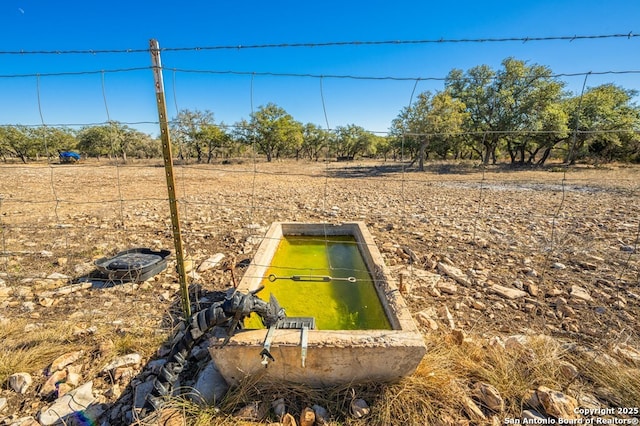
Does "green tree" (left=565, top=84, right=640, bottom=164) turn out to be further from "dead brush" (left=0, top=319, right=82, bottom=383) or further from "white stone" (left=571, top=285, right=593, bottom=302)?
"dead brush" (left=0, top=319, right=82, bottom=383)

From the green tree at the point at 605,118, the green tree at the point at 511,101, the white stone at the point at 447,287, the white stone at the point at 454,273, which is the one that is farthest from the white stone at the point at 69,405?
the green tree at the point at 605,118

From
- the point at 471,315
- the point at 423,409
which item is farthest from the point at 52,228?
the point at 471,315

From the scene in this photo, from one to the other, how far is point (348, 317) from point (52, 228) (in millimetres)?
5878

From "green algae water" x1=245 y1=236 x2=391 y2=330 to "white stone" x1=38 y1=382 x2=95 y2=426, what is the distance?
121cm

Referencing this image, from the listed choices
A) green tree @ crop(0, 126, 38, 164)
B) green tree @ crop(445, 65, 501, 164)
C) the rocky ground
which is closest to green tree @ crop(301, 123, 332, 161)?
green tree @ crop(445, 65, 501, 164)

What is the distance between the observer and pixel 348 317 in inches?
117

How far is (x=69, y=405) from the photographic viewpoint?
5.77 ft

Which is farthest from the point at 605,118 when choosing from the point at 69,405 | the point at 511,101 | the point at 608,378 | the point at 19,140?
the point at 19,140

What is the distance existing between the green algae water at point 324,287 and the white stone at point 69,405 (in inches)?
47.7

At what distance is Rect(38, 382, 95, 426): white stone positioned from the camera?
1690mm

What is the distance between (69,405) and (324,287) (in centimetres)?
244

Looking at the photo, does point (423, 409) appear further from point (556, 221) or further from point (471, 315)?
point (556, 221)

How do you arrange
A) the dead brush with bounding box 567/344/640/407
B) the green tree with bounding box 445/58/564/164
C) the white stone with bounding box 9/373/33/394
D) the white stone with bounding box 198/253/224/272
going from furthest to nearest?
the green tree with bounding box 445/58/564/164, the white stone with bounding box 198/253/224/272, the white stone with bounding box 9/373/33/394, the dead brush with bounding box 567/344/640/407

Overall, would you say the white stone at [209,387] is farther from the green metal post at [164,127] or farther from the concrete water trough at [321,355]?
the green metal post at [164,127]
